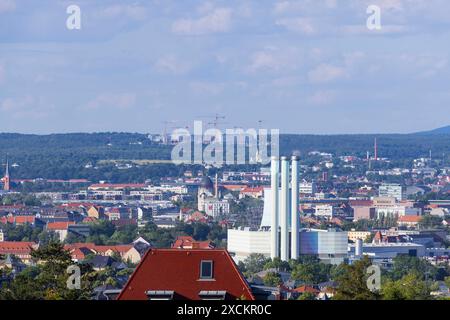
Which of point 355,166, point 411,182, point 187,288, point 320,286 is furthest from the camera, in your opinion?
point 355,166

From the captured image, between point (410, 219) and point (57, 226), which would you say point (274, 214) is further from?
point (410, 219)

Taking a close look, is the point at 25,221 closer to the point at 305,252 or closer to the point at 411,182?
the point at 305,252

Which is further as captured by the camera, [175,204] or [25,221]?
[175,204]

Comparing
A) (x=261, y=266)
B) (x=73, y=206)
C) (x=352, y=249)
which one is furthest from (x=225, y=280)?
(x=73, y=206)

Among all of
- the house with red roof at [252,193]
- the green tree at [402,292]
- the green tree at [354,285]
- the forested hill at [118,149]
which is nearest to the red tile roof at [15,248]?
the green tree at [402,292]

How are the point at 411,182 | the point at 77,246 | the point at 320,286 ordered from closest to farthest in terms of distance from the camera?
1. the point at 320,286
2. the point at 77,246
3. the point at 411,182

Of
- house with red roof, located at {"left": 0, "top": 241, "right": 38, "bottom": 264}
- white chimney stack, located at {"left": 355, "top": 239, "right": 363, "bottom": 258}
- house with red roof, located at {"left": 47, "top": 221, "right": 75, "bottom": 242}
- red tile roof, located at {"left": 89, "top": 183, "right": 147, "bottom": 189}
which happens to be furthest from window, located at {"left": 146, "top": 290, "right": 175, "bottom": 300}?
red tile roof, located at {"left": 89, "top": 183, "right": 147, "bottom": 189}

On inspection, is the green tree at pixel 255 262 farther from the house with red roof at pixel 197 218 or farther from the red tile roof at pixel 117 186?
the red tile roof at pixel 117 186
